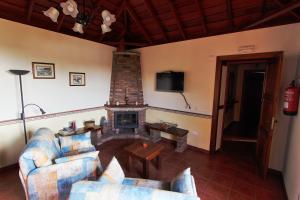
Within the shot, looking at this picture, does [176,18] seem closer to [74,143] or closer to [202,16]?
[202,16]

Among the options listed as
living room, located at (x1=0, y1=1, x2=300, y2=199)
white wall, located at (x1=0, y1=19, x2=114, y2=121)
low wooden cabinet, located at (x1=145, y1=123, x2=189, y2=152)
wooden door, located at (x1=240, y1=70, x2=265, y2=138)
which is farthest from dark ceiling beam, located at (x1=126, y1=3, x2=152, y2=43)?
wooden door, located at (x1=240, y1=70, x2=265, y2=138)

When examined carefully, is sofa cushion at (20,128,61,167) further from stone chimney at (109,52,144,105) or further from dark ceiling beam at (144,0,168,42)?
dark ceiling beam at (144,0,168,42)

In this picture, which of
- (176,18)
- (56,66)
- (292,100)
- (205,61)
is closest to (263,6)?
(205,61)

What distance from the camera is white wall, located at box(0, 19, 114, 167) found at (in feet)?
9.12

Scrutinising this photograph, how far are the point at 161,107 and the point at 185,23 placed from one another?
7.39 ft

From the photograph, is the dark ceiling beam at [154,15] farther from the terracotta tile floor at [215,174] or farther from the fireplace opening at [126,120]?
the terracotta tile floor at [215,174]

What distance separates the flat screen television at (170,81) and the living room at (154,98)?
0.14 metres

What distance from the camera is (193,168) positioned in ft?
9.91

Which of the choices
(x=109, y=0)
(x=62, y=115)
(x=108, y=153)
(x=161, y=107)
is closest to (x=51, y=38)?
(x=109, y=0)

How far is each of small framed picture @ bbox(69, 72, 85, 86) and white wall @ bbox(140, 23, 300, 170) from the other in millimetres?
1775

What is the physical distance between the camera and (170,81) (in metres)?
3.98

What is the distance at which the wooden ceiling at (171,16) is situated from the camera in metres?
2.63

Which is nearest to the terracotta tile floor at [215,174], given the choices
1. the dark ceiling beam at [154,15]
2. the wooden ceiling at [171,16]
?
the wooden ceiling at [171,16]

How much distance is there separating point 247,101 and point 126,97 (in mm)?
4815
